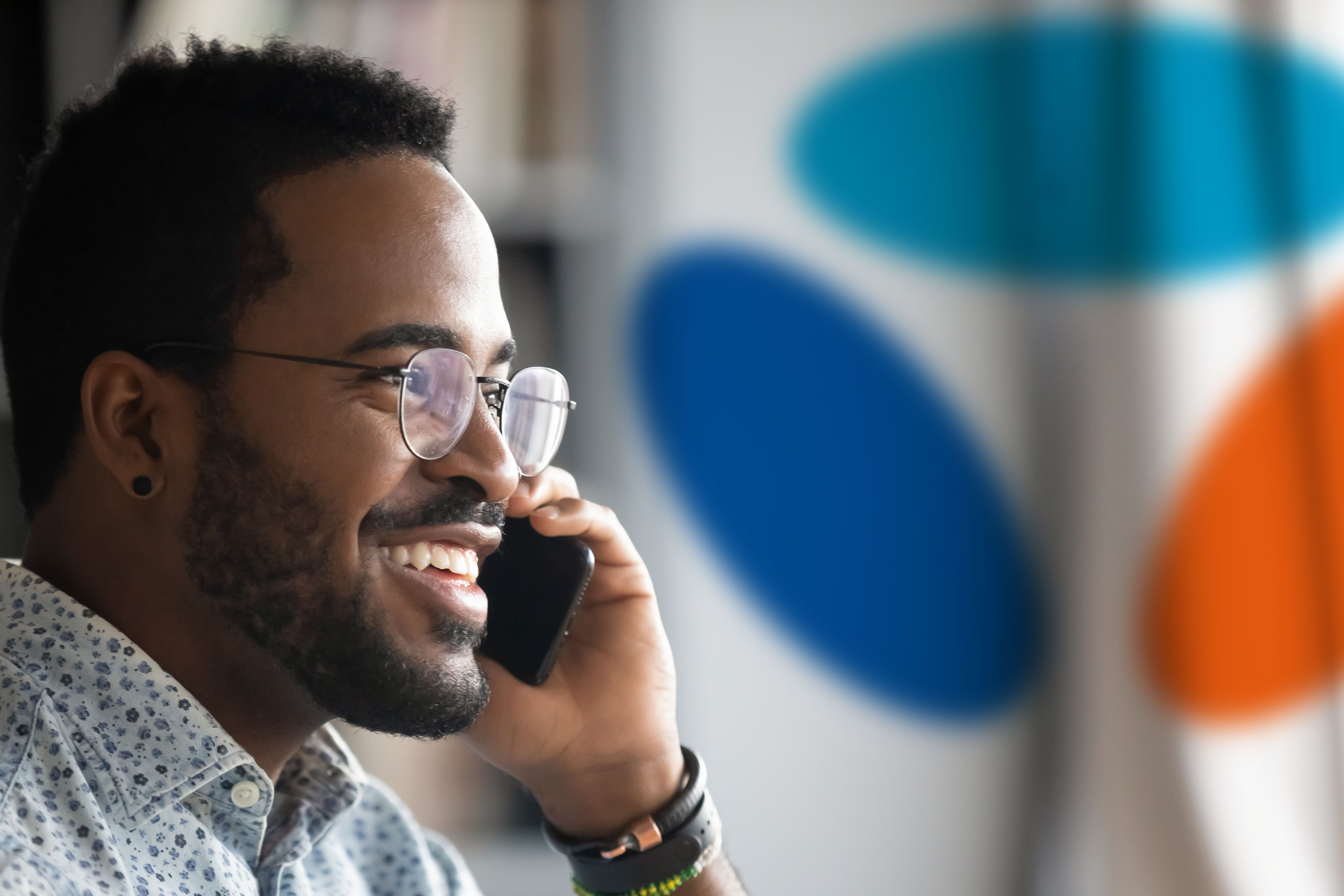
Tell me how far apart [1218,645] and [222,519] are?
1.60 m

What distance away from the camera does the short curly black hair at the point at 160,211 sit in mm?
1027

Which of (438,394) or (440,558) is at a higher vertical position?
(438,394)

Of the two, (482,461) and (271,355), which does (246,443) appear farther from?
(482,461)

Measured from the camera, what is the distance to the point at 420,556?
3.48 feet

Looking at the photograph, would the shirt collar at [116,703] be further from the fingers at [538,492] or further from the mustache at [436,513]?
the fingers at [538,492]

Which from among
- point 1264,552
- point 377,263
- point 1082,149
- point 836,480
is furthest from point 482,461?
point 1082,149

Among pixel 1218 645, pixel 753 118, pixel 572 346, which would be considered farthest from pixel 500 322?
pixel 1218 645

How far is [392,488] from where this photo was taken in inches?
40.8

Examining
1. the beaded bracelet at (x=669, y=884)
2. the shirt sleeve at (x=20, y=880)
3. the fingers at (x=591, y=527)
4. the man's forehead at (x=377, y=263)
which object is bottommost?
the beaded bracelet at (x=669, y=884)

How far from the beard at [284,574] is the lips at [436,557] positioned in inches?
1.5

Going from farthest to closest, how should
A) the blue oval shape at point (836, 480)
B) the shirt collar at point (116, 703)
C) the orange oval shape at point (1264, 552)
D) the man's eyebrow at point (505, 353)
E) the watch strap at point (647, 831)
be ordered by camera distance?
the blue oval shape at point (836, 480) < the orange oval shape at point (1264, 552) < the watch strap at point (647, 831) < the man's eyebrow at point (505, 353) < the shirt collar at point (116, 703)

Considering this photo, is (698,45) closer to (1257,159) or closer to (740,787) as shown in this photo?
(1257,159)

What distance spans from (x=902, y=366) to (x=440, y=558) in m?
1.32

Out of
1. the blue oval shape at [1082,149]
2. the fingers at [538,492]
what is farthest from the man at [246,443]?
the blue oval shape at [1082,149]
